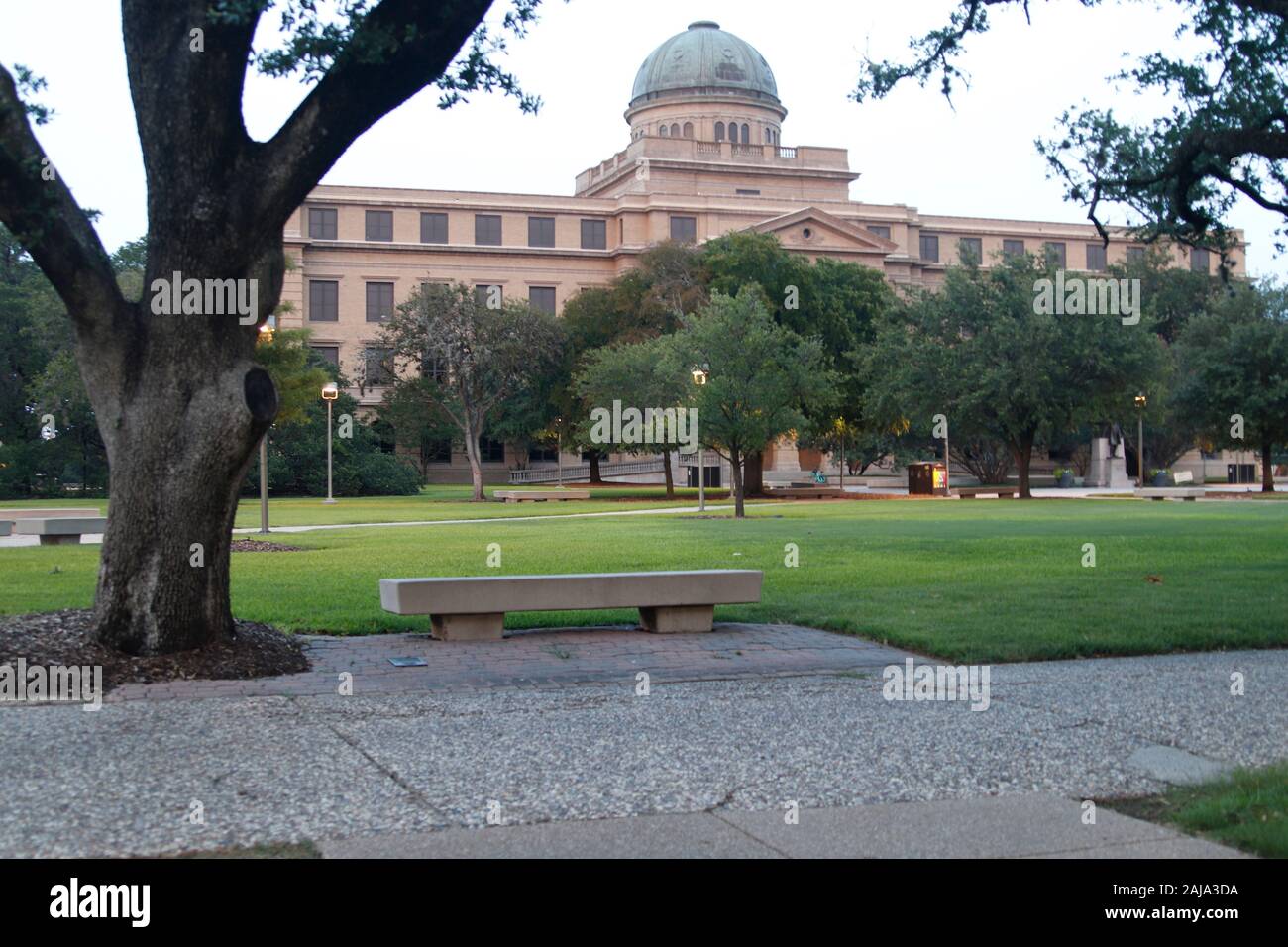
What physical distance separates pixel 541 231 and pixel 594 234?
3.57 metres

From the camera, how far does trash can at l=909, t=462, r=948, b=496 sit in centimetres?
5653

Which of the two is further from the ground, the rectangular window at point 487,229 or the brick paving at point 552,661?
the rectangular window at point 487,229

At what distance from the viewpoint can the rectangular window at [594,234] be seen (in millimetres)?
91750

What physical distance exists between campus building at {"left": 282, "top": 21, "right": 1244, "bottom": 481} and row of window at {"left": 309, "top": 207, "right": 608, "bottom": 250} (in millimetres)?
88

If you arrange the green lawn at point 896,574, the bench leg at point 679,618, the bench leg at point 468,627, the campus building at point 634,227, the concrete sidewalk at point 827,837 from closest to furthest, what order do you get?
the concrete sidewalk at point 827,837
the bench leg at point 468,627
the green lawn at point 896,574
the bench leg at point 679,618
the campus building at point 634,227

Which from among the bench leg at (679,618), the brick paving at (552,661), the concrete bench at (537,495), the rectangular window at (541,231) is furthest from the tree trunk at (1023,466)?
the rectangular window at (541,231)

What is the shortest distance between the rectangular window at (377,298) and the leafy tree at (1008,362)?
40.6 m


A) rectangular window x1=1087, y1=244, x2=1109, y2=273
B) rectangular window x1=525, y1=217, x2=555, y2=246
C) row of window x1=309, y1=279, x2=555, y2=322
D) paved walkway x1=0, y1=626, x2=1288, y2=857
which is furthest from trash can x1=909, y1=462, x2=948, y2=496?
rectangular window x1=1087, y1=244, x2=1109, y2=273

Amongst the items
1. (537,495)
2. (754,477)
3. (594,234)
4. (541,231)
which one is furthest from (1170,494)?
(541,231)

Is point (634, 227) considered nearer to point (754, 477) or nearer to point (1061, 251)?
point (1061, 251)

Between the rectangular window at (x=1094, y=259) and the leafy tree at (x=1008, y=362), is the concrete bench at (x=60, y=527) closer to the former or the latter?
the leafy tree at (x=1008, y=362)

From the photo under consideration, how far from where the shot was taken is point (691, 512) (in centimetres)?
3966

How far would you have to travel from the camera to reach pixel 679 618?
12.9 meters

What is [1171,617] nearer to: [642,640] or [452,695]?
[642,640]
